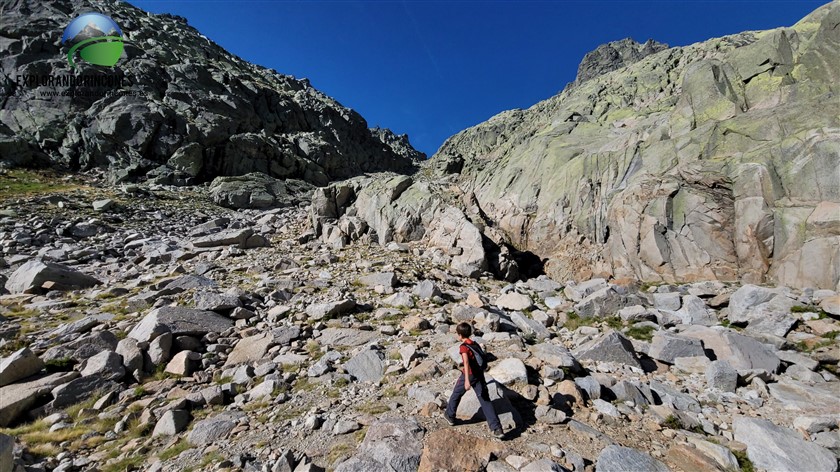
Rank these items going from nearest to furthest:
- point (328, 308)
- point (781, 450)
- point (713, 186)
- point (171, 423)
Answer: point (781, 450) → point (171, 423) → point (328, 308) → point (713, 186)

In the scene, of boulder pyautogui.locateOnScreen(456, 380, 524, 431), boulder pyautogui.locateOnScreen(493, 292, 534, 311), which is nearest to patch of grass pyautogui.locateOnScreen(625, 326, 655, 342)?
boulder pyautogui.locateOnScreen(493, 292, 534, 311)

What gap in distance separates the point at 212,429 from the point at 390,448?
4.18 meters

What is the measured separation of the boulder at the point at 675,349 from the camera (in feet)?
34.8

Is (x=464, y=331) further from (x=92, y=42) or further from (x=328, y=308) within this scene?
(x=92, y=42)

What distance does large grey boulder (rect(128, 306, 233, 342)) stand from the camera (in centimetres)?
1099

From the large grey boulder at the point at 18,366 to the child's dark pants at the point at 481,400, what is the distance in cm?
1115

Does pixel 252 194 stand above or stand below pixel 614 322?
above

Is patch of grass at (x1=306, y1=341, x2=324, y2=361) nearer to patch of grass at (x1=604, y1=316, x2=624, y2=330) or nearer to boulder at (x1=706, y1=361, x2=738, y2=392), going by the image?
boulder at (x1=706, y1=361, x2=738, y2=392)

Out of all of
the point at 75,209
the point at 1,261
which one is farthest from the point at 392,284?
the point at 75,209

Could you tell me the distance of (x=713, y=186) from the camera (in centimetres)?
2042

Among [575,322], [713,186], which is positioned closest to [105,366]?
[575,322]

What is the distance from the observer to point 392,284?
1738 centimetres

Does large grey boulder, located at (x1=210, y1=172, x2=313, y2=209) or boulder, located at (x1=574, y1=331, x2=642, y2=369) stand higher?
large grey boulder, located at (x1=210, y1=172, x2=313, y2=209)

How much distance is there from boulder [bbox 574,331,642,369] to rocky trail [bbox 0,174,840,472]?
0.04m
